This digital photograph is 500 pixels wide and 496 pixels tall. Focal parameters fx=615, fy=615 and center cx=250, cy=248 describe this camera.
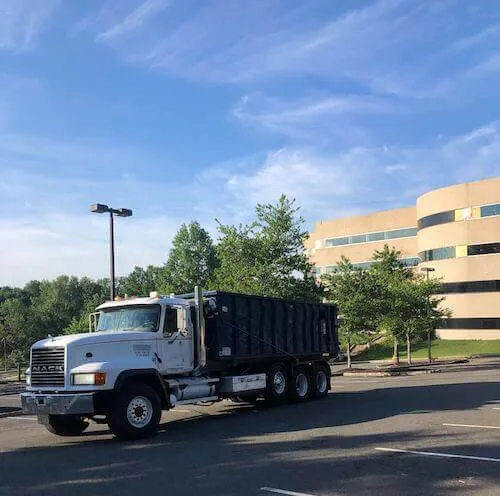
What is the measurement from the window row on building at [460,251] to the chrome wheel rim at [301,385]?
150 ft

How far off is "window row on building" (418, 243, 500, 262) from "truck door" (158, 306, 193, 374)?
50.6 m

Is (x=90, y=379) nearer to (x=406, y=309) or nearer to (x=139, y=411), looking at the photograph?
(x=139, y=411)

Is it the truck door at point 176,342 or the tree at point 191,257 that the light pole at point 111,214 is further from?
the tree at point 191,257

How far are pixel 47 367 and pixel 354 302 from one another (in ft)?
82.2

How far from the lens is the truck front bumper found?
35.8ft

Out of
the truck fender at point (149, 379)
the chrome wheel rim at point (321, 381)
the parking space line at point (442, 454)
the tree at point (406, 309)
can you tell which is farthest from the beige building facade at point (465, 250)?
the parking space line at point (442, 454)

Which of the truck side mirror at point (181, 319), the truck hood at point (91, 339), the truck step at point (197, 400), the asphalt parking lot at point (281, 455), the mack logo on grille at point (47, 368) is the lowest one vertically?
the asphalt parking lot at point (281, 455)

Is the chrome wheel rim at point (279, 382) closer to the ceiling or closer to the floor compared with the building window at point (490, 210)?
closer to the floor

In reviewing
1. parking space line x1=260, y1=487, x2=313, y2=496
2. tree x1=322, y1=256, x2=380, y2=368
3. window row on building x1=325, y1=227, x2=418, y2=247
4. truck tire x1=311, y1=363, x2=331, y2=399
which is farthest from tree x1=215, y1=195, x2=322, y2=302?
window row on building x1=325, y1=227, x2=418, y2=247

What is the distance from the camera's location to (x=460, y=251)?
60.2 m

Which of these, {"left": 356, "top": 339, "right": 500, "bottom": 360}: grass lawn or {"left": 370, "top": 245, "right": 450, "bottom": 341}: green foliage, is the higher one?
{"left": 370, "top": 245, "right": 450, "bottom": 341}: green foliage

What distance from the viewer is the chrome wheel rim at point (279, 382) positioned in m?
16.3

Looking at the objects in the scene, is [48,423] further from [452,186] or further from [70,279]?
[70,279]

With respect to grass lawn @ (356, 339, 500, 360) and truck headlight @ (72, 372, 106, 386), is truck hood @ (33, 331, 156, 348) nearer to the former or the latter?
truck headlight @ (72, 372, 106, 386)
